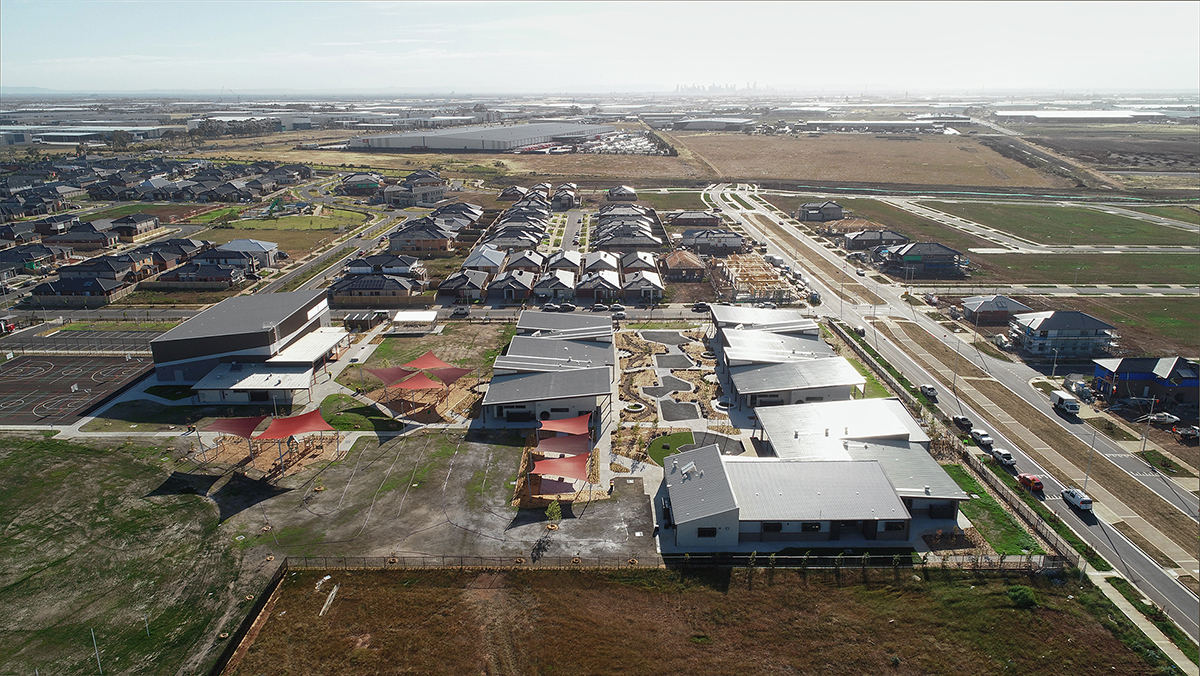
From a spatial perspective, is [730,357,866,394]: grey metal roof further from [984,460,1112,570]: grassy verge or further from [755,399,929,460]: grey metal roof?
[984,460,1112,570]: grassy verge

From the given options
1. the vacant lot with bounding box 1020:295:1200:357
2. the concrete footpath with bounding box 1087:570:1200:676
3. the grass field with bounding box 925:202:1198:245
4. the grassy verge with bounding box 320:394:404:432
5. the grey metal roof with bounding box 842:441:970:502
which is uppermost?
the grass field with bounding box 925:202:1198:245

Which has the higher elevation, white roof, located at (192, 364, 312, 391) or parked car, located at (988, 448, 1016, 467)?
white roof, located at (192, 364, 312, 391)

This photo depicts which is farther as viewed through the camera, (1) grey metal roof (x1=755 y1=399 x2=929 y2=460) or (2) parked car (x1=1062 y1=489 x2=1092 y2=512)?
(1) grey metal roof (x1=755 y1=399 x2=929 y2=460)

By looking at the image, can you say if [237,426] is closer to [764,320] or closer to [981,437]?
[764,320]

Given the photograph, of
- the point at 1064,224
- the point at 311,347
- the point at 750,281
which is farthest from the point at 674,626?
the point at 1064,224

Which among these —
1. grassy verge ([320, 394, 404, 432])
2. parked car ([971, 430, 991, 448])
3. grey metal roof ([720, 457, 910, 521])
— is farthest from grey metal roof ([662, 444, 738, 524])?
grassy verge ([320, 394, 404, 432])

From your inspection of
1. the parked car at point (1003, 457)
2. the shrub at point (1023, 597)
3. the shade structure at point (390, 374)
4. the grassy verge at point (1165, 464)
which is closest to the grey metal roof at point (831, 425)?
the parked car at point (1003, 457)

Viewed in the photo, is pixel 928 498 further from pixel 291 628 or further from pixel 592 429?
pixel 291 628

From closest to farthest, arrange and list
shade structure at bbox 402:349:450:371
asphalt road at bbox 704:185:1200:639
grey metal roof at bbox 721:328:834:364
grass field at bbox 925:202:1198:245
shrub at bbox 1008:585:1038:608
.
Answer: shrub at bbox 1008:585:1038:608 → asphalt road at bbox 704:185:1200:639 → shade structure at bbox 402:349:450:371 → grey metal roof at bbox 721:328:834:364 → grass field at bbox 925:202:1198:245
